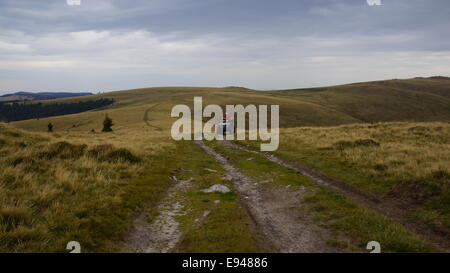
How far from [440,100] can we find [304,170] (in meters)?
181

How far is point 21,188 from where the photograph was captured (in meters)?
10.2

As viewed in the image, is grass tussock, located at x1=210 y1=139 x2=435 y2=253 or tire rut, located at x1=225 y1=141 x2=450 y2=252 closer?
grass tussock, located at x1=210 y1=139 x2=435 y2=253

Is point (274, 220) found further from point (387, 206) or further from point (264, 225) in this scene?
point (387, 206)

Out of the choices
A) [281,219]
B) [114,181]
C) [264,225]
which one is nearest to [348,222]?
[281,219]

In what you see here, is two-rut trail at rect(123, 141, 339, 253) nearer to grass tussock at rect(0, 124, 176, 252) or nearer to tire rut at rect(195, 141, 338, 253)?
tire rut at rect(195, 141, 338, 253)

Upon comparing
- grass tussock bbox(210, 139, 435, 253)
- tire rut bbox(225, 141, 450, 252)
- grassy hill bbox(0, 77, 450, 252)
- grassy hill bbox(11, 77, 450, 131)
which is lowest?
tire rut bbox(225, 141, 450, 252)

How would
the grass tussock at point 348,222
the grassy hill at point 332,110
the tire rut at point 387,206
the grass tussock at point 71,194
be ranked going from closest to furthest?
the grass tussock at point 71,194, the grass tussock at point 348,222, the tire rut at point 387,206, the grassy hill at point 332,110

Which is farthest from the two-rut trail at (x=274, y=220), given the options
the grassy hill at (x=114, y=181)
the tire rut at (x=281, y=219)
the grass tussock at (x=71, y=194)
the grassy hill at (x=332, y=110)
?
the grassy hill at (x=332, y=110)

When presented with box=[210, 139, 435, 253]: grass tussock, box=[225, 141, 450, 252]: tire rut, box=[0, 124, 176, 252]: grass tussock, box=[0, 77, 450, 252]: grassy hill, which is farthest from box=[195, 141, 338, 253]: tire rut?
box=[0, 124, 176, 252]: grass tussock

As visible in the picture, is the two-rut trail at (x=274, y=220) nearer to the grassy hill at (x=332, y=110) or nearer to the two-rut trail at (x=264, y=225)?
the two-rut trail at (x=264, y=225)

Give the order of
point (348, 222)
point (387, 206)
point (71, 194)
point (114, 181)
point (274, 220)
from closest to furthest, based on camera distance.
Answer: point (348, 222), point (274, 220), point (71, 194), point (387, 206), point (114, 181)

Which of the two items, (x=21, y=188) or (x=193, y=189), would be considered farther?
(x=193, y=189)

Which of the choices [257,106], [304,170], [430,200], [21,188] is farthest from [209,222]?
[257,106]

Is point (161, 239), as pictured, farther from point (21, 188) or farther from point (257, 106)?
point (257, 106)
